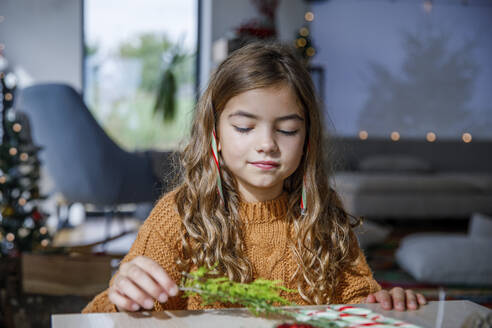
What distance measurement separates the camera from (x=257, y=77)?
38.0 inches

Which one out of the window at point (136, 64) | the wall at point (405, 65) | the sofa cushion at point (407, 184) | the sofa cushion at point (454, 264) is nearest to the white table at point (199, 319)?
the sofa cushion at point (454, 264)

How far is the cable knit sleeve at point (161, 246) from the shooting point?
35.4 inches

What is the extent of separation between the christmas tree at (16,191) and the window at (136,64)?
103 inches

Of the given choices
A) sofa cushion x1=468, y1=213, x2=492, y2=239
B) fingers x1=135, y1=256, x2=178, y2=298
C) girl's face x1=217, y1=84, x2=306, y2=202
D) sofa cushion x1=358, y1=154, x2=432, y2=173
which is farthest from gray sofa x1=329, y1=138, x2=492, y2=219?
fingers x1=135, y1=256, x2=178, y2=298

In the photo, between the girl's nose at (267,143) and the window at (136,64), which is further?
the window at (136,64)

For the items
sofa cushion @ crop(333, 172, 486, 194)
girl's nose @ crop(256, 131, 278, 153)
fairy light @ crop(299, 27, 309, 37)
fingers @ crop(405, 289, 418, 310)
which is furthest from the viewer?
fairy light @ crop(299, 27, 309, 37)

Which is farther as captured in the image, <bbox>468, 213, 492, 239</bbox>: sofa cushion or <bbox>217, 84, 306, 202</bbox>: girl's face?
<bbox>468, 213, 492, 239</bbox>: sofa cushion

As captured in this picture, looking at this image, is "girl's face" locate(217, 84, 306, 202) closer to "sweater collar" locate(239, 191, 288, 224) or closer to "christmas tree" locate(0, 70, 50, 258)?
"sweater collar" locate(239, 191, 288, 224)

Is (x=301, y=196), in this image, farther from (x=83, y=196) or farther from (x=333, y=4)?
(x=333, y=4)

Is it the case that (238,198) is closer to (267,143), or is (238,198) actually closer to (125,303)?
(267,143)

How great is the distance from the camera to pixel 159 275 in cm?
62

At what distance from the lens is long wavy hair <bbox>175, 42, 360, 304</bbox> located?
97cm

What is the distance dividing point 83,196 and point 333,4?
386 centimetres

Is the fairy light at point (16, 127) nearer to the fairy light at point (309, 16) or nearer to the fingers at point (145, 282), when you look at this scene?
the fingers at point (145, 282)
